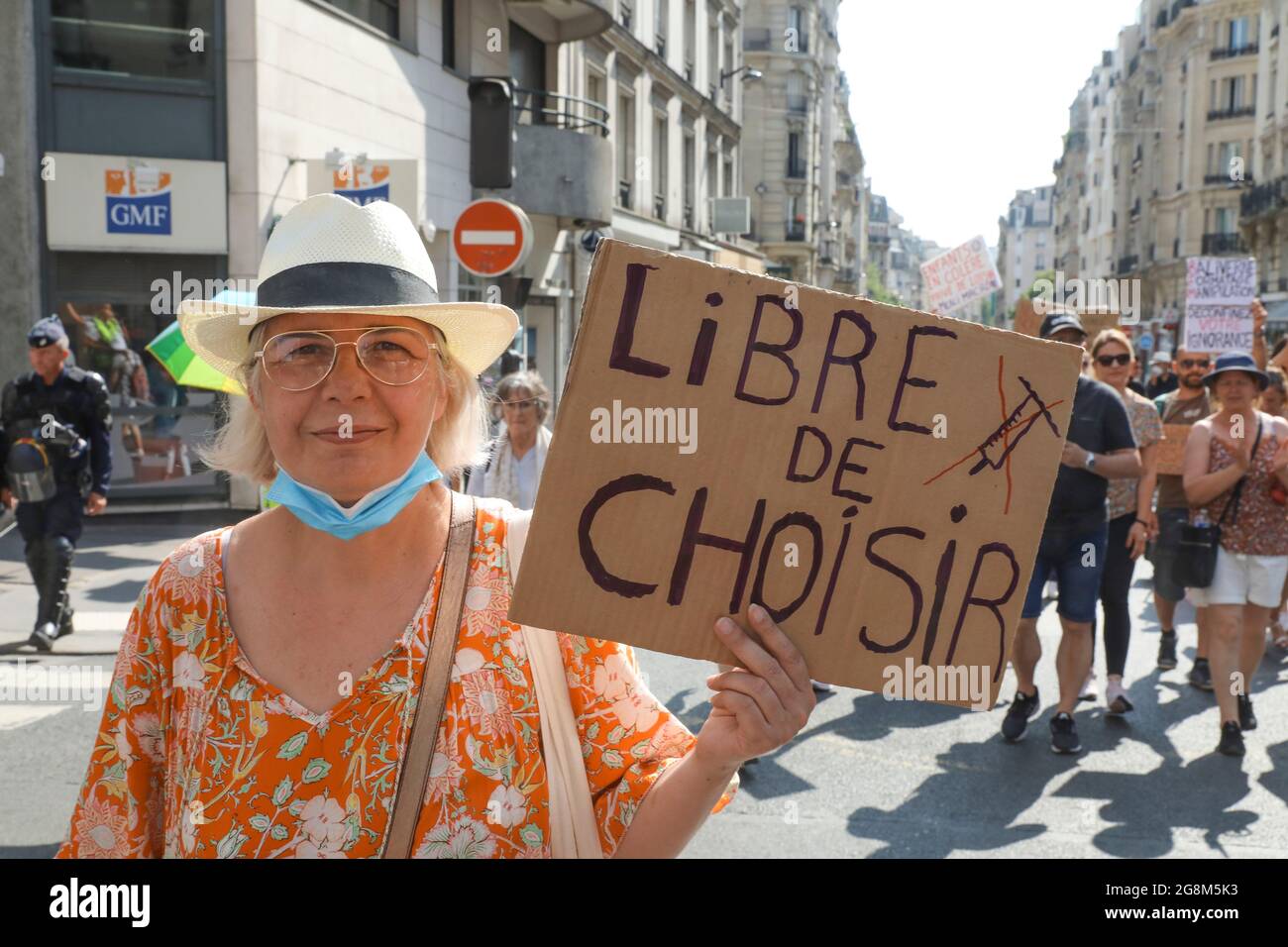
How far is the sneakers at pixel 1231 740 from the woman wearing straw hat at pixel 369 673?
206 inches

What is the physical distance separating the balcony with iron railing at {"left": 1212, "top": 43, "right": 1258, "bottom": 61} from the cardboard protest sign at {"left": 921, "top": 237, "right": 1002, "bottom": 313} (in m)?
58.4

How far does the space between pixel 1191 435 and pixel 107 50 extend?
39.8ft

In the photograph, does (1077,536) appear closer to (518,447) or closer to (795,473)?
(518,447)

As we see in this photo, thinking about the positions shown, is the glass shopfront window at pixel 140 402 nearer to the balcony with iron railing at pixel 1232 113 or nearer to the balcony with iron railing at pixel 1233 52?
the balcony with iron railing at pixel 1232 113

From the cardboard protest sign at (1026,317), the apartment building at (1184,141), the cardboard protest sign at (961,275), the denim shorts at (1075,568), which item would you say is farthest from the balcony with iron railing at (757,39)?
the denim shorts at (1075,568)

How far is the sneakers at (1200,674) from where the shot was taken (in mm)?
7816

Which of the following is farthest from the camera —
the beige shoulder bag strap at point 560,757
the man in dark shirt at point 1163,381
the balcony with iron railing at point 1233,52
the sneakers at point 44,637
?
the balcony with iron railing at point 1233,52

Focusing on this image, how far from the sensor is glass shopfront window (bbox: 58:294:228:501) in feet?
44.9

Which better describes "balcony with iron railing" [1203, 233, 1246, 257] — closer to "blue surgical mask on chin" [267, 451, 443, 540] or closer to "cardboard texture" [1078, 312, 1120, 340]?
"cardboard texture" [1078, 312, 1120, 340]

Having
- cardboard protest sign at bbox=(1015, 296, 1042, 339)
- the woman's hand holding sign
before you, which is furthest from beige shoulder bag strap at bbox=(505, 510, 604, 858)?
cardboard protest sign at bbox=(1015, 296, 1042, 339)

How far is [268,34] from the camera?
46.5ft

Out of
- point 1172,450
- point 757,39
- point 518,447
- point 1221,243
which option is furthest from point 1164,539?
point 1221,243
